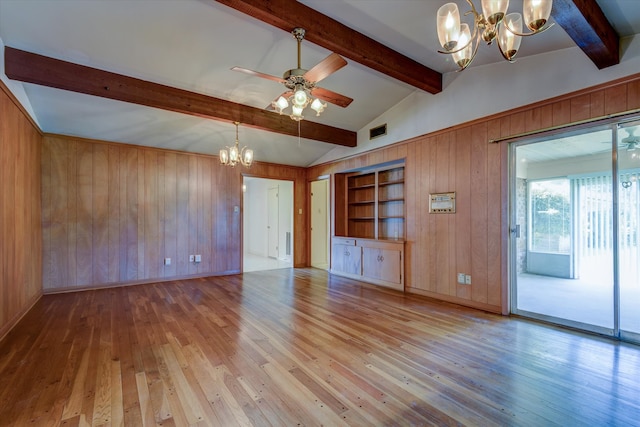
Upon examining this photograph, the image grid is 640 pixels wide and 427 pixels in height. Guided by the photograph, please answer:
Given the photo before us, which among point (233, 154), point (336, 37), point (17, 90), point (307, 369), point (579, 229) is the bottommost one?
point (307, 369)

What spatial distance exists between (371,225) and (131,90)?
464 cm

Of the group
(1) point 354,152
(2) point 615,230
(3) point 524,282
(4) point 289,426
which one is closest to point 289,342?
(4) point 289,426

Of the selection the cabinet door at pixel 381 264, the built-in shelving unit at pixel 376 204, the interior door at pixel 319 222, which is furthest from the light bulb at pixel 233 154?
the interior door at pixel 319 222

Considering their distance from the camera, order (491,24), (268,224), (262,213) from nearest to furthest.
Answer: (491,24) < (268,224) < (262,213)

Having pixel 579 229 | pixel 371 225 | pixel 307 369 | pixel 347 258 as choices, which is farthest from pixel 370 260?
pixel 307 369

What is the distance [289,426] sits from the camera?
1.64 metres

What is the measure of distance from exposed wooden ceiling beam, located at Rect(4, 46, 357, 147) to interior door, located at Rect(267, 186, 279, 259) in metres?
3.37

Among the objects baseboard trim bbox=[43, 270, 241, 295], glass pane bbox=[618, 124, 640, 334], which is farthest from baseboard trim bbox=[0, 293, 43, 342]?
glass pane bbox=[618, 124, 640, 334]

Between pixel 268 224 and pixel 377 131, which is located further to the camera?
pixel 268 224

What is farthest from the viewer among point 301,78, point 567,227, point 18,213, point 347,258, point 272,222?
point 272,222

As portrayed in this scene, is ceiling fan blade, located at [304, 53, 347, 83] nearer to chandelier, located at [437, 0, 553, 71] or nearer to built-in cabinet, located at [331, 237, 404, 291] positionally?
chandelier, located at [437, 0, 553, 71]

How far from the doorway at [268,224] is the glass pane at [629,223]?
5.58 m

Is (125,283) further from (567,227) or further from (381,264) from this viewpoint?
(567,227)

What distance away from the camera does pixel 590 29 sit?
89.1 inches
